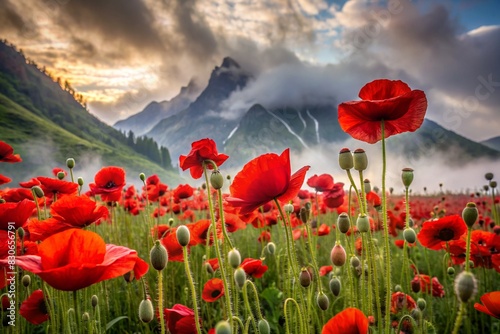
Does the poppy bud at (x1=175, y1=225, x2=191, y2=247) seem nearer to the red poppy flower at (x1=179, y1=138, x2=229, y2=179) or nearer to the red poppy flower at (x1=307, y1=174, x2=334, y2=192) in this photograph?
the red poppy flower at (x1=179, y1=138, x2=229, y2=179)

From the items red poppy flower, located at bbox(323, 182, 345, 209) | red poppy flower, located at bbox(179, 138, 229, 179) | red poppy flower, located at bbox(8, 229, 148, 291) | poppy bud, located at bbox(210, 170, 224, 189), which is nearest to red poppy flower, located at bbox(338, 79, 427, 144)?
poppy bud, located at bbox(210, 170, 224, 189)

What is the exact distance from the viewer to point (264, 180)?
4.07 ft

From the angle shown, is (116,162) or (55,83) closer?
(116,162)

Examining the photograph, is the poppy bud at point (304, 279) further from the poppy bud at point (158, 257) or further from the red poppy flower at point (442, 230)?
the red poppy flower at point (442, 230)

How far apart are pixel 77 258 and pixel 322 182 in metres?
2.34

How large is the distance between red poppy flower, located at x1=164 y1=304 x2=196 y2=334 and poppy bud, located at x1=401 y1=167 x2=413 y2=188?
105 cm

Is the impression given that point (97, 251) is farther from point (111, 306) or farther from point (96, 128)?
point (96, 128)

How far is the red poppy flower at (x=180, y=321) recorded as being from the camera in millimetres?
1274

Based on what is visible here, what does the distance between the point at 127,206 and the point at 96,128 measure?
134m

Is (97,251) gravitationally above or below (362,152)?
below

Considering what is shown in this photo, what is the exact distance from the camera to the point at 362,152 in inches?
51.1

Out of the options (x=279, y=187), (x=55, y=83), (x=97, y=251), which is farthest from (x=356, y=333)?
(x=55, y=83)

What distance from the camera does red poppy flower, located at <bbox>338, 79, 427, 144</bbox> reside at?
124cm

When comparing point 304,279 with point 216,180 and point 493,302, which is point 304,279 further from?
point 493,302
